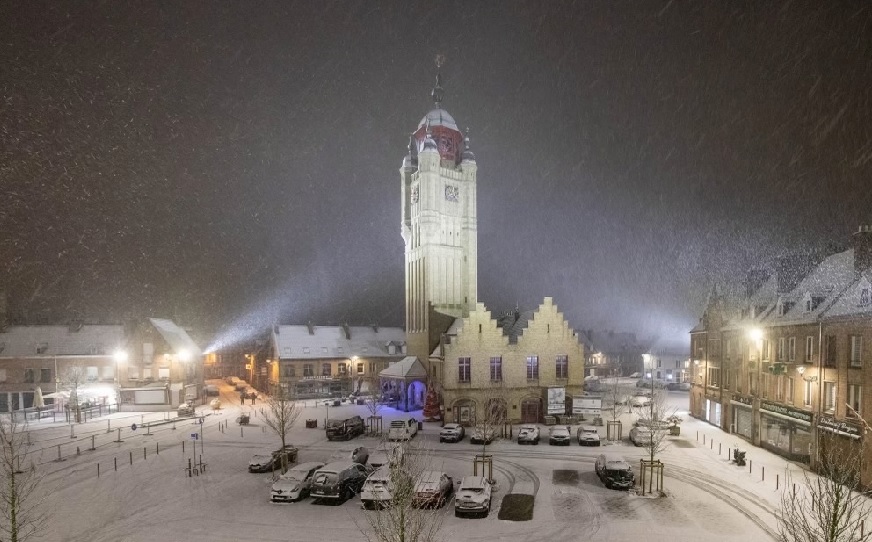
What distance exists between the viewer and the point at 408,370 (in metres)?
56.8

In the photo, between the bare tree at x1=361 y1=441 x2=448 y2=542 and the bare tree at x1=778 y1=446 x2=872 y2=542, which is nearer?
the bare tree at x1=778 y1=446 x2=872 y2=542

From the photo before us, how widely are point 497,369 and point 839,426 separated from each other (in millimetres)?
26656

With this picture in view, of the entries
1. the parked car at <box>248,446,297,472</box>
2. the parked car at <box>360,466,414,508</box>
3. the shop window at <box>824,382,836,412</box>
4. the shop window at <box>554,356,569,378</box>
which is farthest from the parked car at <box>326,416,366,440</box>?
the shop window at <box>824,382,836,412</box>

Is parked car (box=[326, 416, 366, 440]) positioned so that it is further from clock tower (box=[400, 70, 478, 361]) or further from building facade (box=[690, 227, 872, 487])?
building facade (box=[690, 227, 872, 487])

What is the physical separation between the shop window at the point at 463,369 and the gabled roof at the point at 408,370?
9684mm

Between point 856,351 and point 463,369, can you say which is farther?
point 463,369

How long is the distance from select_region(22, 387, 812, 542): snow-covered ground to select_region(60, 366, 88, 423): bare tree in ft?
28.3

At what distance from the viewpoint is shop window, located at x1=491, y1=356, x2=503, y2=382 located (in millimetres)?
48844

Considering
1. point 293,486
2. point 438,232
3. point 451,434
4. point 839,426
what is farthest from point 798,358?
point 438,232

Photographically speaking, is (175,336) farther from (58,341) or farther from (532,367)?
(532,367)

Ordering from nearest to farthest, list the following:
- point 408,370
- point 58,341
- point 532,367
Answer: point 532,367, point 408,370, point 58,341

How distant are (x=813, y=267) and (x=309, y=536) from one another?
3933 centimetres

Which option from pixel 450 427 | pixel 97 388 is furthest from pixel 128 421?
pixel 450 427

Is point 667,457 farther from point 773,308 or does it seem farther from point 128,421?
point 128,421
